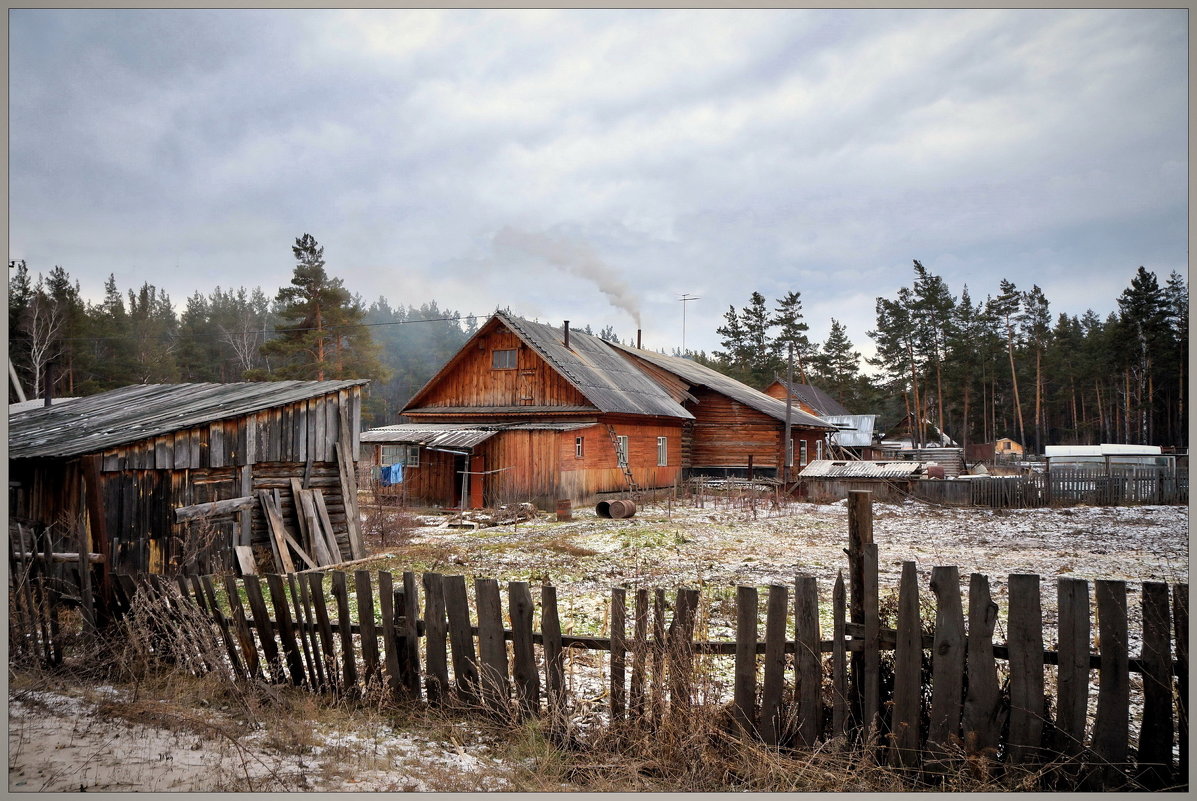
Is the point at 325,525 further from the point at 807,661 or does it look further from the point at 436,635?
the point at 807,661

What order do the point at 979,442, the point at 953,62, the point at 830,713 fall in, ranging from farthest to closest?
the point at 979,442 → the point at 953,62 → the point at 830,713

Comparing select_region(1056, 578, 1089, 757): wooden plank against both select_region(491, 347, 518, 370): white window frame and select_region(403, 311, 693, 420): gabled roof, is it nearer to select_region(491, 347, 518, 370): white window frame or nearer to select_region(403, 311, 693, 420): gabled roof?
select_region(403, 311, 693, 420): gabled roof

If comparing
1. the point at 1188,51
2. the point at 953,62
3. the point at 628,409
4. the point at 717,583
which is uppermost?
the point at 953,62

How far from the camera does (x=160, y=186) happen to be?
8.70 metres

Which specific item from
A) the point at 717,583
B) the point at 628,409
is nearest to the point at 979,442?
the point at 628,409

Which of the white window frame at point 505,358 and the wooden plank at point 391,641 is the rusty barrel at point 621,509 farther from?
the wooden plank at point 391,641

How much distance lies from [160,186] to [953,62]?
881 centimetres

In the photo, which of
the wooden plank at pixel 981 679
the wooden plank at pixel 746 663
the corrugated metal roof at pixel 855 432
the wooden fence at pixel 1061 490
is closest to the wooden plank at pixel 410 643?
the wooden plank at pixel 746 663

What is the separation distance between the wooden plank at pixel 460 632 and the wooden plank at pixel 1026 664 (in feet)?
9.95

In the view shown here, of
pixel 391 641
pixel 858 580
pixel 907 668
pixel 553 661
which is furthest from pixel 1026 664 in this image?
pixel 391 641

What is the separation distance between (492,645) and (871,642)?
7.31ft

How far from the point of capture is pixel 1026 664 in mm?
3605

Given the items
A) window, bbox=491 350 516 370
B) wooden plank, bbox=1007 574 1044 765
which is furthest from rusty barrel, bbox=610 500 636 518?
wooden plank, bbox=1007 574 1044 765

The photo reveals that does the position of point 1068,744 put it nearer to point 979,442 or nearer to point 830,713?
point 830,713
